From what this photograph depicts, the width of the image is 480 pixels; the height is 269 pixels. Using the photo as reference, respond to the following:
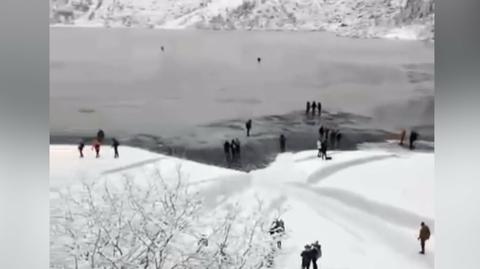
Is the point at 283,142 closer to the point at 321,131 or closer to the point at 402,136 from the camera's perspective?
the point at 321,131

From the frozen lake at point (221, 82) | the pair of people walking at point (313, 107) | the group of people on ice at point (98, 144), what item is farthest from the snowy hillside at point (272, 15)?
the group of people on ice at point (98, 144)

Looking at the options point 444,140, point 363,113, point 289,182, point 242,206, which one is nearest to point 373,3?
point 363,113

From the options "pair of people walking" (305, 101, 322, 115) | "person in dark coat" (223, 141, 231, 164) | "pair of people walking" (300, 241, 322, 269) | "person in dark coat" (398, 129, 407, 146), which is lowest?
"pair of people walking" (300, 241, 322, 269)

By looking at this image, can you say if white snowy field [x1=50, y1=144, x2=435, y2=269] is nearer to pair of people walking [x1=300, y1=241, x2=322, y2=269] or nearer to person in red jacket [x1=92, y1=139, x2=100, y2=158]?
pair of people walking [x1=300, y1=241, x2=322, y2=269]

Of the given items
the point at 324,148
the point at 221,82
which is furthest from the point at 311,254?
the point at 221,82

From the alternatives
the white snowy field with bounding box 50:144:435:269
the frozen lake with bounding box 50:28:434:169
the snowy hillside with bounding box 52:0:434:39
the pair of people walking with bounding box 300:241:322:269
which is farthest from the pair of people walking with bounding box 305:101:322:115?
the pair of people walking with bounding box 300:241:322:269

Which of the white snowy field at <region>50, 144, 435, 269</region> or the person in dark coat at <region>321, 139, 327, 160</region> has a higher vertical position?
the person in dark coat at <region>321, 139, 327, 160</region>
